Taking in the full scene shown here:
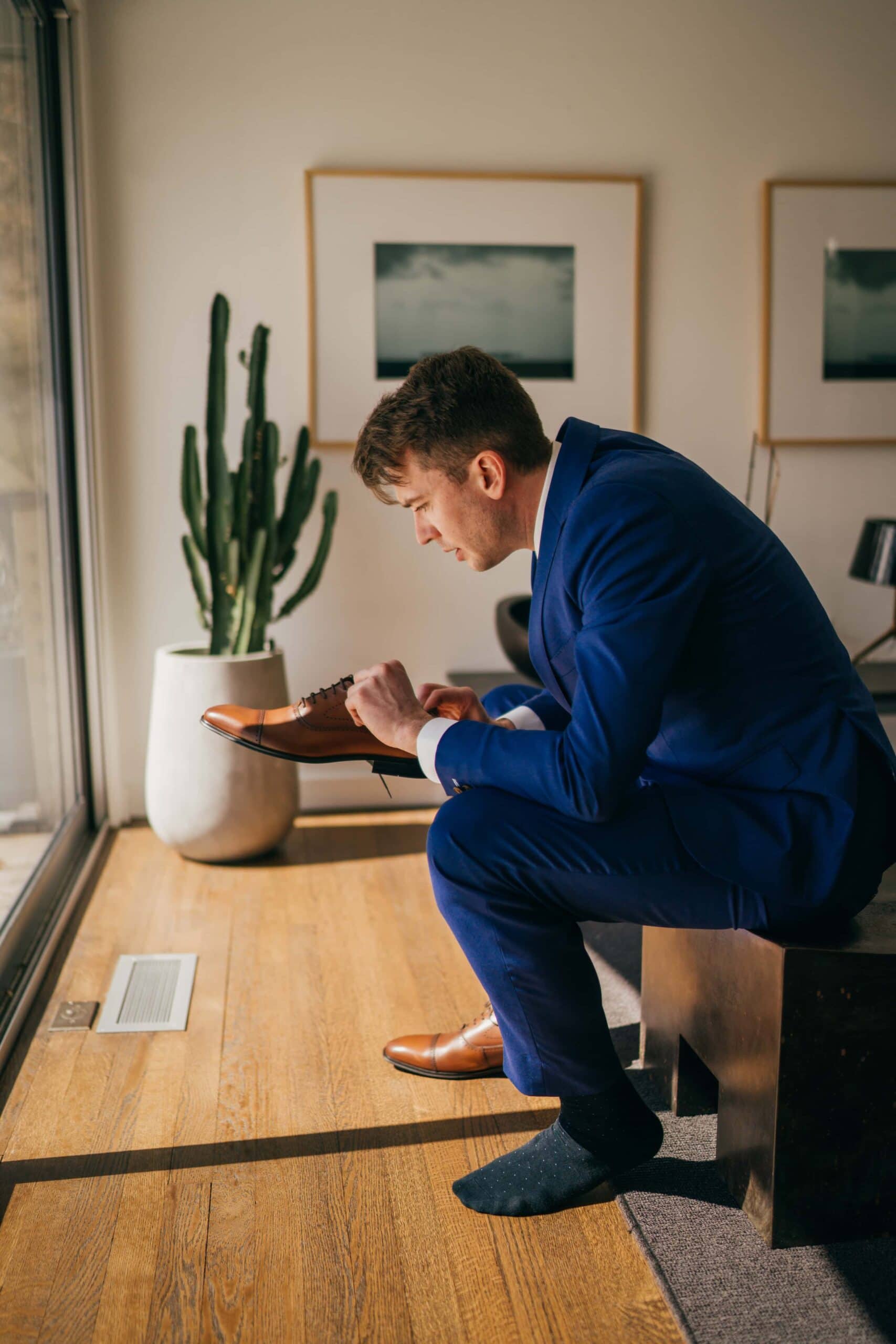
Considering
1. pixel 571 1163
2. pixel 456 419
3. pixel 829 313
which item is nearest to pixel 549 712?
pixel 456 419

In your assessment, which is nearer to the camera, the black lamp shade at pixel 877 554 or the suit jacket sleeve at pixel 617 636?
the suit jacket sleeve at pixel 617 636

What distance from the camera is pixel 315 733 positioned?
1.86 m

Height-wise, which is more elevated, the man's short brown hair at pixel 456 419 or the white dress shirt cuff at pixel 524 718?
the man's short brown hair at pixel 456 419

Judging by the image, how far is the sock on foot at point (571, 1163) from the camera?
157 cm

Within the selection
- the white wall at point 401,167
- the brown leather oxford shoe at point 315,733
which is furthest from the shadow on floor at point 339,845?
the brown leather oxford shoe at point 315,733

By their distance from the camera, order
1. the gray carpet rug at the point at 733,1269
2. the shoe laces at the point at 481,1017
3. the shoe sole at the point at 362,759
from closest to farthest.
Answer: the gray carpet rug at the point at 733,1269
the shoe sole at the point at 362,759
the shoe laces at the point at 481,1017

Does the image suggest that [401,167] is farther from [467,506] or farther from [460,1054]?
[460,1054]

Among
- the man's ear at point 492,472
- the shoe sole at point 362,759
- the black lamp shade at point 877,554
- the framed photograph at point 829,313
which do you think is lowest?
the shoe sole at point 362,759

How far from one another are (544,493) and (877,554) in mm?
2159

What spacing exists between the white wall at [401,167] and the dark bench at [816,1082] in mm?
2259

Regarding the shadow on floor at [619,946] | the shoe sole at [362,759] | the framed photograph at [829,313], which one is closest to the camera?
the shoe sole at [362,759]

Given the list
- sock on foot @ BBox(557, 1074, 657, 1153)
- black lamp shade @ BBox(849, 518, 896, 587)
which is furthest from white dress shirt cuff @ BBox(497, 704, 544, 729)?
black lamp shade @ BBox(849, 518, 896, 587)

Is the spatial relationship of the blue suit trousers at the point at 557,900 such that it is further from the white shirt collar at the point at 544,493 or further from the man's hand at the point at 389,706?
the white shirt collar at the point at 544,493

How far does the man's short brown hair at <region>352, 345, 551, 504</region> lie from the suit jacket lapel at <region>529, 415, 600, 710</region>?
0.07 m
